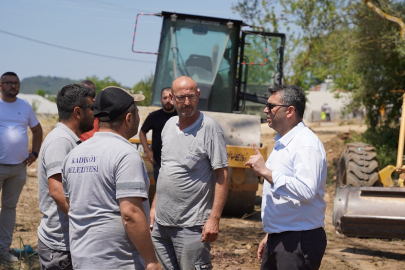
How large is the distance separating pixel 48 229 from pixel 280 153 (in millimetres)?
1569

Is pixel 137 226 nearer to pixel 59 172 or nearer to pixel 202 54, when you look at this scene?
pixel 59 172

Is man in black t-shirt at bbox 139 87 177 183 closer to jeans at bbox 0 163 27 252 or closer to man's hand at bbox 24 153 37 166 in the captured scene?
man's hand at bbox 24 153 37 166

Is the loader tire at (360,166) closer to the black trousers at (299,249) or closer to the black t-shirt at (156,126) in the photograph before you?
the black t-shirt at (156,126)

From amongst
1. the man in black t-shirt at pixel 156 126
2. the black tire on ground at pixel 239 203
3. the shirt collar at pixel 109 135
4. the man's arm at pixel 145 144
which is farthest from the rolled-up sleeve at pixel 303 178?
the black tire on ground at pixel 239 203

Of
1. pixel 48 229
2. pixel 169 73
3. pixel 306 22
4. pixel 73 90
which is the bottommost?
pixel 48 229

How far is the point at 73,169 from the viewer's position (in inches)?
109

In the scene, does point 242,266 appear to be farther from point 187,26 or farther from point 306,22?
point 306,22

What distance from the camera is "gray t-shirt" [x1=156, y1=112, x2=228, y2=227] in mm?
3896

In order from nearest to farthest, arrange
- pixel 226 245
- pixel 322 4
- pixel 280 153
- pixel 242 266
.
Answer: pixel 280 153 < pixel 242 266 < pixel 226 245 < pixel 322 4

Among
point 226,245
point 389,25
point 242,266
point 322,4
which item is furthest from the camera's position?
point 322,4

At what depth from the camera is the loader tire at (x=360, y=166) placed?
7367 mm

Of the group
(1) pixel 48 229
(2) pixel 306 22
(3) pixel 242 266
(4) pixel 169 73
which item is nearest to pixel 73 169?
(1) pixel 48 229

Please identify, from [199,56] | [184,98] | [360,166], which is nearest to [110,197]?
[184,98]

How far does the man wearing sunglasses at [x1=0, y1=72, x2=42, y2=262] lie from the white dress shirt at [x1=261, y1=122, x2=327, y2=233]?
352 centimetres
